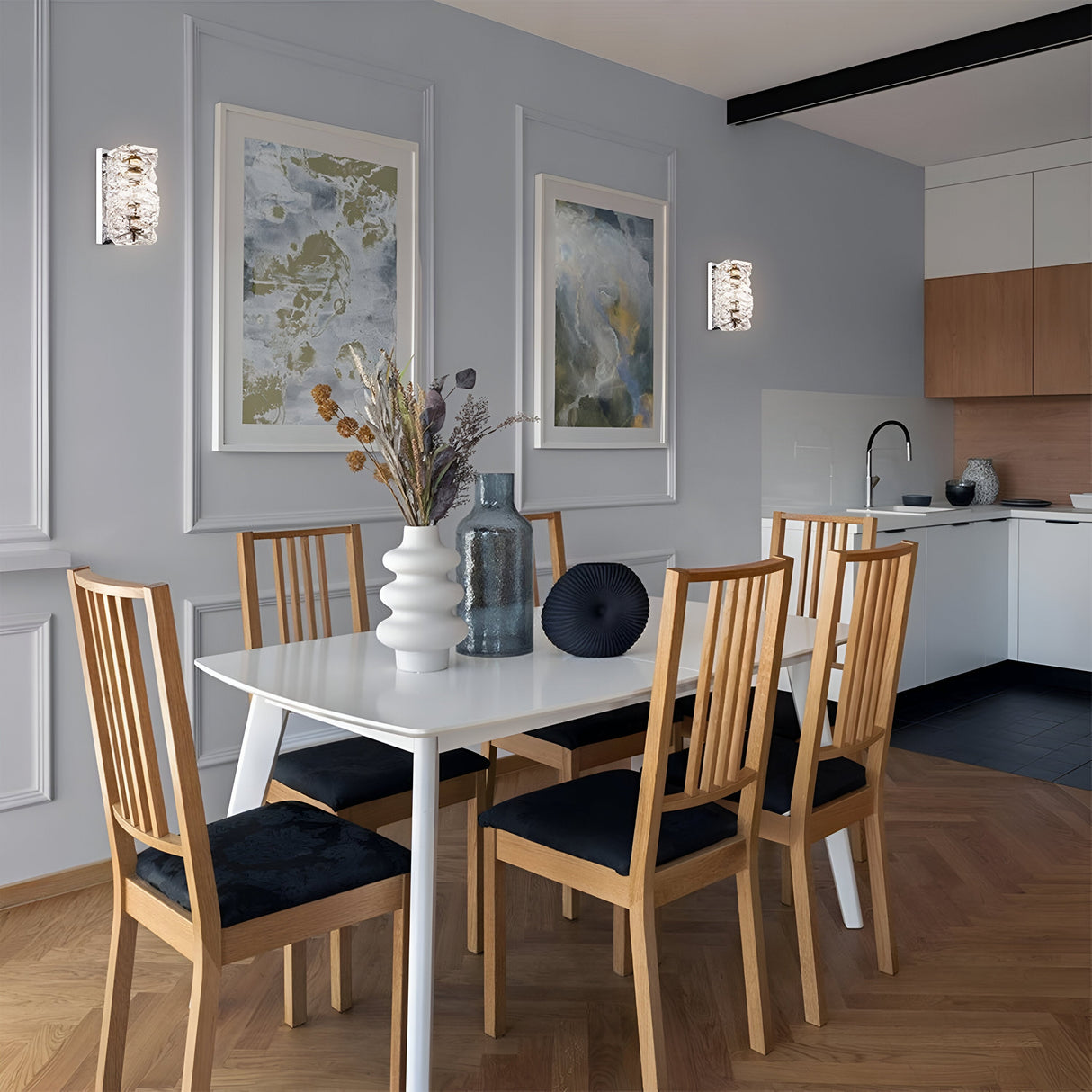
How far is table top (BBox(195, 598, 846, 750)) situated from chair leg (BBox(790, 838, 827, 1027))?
43cm

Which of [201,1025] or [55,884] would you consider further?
[55,884]

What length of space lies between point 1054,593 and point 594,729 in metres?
3.60

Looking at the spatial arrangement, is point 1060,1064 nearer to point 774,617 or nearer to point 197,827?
point 774,617

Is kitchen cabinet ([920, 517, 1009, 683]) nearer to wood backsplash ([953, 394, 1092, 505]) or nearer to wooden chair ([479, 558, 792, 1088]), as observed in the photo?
wood backsplash ([953, 394, 1092, 505])

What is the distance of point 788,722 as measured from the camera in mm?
2908

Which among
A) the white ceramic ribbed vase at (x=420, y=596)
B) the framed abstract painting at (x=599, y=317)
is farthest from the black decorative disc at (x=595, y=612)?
the framed abstract painting at (x=599, y=317)

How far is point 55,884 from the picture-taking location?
2.93 meters

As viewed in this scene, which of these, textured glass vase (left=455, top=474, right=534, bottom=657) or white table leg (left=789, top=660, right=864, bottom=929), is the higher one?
textured glass vase (left=455, top=474, right=534, bottom=657)

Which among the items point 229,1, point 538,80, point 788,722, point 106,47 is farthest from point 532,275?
point 788,722

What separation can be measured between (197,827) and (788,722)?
1.70 meters

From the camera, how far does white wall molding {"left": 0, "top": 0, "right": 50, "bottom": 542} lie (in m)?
2.75

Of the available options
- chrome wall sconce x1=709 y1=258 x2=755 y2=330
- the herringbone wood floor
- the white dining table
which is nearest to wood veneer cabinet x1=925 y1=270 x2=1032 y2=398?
chrome wall sconce x1=709 y1=258 x2=755 y2=330

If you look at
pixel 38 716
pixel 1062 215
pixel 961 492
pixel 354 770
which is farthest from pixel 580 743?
pixel 1062 215

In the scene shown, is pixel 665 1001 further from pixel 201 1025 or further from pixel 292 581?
pixel 292 581
